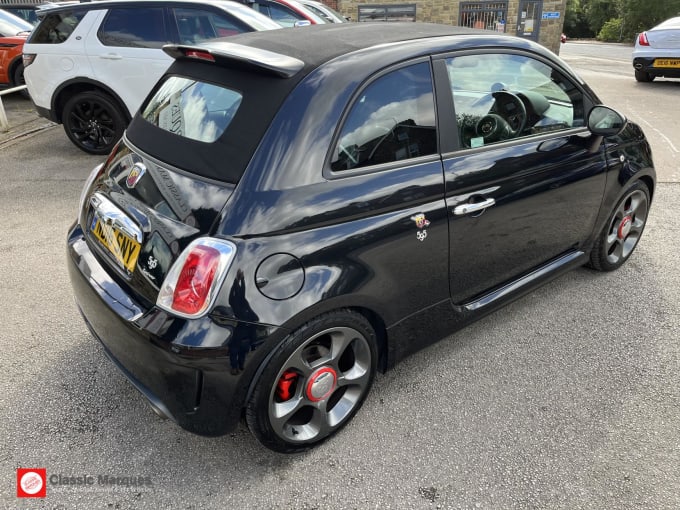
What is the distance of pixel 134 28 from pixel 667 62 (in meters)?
10.9

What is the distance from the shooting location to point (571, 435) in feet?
7.58

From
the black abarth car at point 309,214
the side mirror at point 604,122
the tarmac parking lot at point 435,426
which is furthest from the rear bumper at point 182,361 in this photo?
the side mirror at point 604,122

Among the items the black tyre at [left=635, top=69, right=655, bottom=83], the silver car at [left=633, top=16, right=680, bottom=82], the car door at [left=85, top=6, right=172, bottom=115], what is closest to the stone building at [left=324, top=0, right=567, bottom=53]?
the black tyre at [left=635, top=69, right=655, bottom=83]

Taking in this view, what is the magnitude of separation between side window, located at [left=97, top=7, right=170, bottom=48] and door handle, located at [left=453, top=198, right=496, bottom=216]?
473cm

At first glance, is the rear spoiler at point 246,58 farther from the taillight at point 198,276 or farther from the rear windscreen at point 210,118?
the taillight at point 198,276

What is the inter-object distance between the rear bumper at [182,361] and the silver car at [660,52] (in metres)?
12.6

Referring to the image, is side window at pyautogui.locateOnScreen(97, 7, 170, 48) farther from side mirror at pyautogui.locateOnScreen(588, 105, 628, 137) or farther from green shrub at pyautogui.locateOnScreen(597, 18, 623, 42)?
green shrub at pyautogui.locateOnScreen(597, 18, 623, 42)

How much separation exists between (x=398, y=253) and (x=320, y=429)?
84 centimetres

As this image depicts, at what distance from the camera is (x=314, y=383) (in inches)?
83.7

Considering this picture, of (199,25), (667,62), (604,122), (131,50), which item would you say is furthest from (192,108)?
(667,62)

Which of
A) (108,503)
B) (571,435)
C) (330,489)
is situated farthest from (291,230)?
(571,435)

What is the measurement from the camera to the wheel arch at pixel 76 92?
19.8ft

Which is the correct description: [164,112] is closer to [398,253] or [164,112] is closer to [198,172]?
[198,172]

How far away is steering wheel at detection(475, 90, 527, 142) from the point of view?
8.32 feet
